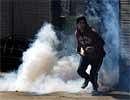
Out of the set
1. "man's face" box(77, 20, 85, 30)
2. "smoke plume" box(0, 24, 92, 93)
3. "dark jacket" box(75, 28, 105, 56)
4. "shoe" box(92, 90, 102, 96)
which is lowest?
"shoe" box(92, 90, 102, 96)

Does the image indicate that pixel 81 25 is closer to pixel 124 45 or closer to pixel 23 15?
pixel 124 45

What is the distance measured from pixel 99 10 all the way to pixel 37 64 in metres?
1.96

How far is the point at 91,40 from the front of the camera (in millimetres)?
11469

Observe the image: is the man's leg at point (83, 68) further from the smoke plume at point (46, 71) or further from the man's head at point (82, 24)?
the man's head at point (82, 24)

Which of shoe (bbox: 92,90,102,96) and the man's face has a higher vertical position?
the man's face

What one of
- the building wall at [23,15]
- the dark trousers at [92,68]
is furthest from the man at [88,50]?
the building wall at [23,15]

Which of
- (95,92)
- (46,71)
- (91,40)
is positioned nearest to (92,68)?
(95,92)

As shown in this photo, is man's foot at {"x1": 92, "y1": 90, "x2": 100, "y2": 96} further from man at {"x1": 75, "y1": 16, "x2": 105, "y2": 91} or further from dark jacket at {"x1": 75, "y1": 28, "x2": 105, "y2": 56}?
dark jacket at {"x1": 75, "y1": 28, "x2": 105, "y2": 56}

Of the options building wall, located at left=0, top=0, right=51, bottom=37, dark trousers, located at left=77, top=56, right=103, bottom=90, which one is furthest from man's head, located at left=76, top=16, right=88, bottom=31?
building wall, located at left=0, top=0, right=51, bottom=37

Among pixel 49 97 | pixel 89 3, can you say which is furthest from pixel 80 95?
pixel 89 3

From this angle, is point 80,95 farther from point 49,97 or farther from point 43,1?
point 43,1

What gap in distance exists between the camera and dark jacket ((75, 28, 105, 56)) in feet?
37.6

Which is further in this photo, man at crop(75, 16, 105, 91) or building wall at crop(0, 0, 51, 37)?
building wall at crop(0, 0, 51, 37)

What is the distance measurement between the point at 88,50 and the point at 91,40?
242mm
